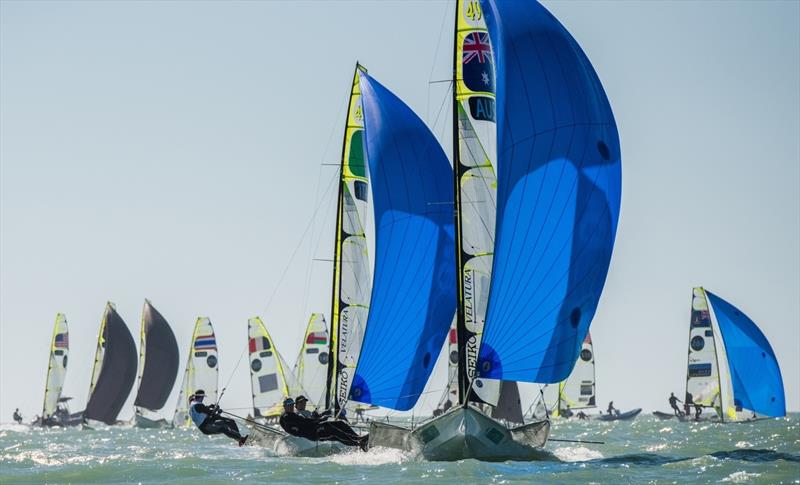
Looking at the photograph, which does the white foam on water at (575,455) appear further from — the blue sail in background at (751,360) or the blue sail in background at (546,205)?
the blue sail in background at (751,360)

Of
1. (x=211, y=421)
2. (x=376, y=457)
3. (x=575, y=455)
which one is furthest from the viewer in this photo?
(x=211, y=421)

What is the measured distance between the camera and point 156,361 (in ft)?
243

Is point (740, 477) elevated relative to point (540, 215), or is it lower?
lower

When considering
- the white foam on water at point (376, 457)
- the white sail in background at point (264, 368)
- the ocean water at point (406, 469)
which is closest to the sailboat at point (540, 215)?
the white foam on water at point (376, 457)

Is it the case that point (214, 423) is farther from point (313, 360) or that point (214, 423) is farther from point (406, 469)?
point (313, 360)

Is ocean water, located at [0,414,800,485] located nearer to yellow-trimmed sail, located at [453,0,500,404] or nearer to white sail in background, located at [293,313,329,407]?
yellow-trimmed sail, located at [453,0,500,404]

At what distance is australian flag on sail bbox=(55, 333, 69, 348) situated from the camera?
79688mm

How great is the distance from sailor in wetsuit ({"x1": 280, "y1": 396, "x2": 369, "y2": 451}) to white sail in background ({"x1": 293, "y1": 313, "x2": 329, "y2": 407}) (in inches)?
1376

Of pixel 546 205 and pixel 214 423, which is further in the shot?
pixel 214 423

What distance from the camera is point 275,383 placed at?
68125mm

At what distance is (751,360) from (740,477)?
116 feet

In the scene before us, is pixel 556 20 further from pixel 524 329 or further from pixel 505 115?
pixel 524 329

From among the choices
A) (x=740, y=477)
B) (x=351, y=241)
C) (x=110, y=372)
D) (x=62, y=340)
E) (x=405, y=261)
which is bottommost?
(x=740, y=477)

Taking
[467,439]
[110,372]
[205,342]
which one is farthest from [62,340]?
[467,439]
